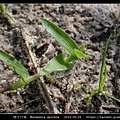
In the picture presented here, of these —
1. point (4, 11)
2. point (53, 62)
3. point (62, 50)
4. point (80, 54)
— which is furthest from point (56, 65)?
point (4, 11)

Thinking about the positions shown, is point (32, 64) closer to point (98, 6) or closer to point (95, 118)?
point (95, 118)

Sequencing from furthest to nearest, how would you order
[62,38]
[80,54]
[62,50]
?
1. [62,50]
2. [62,38]
3. [80,54]

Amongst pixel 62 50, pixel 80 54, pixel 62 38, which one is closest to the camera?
pixel 80 54

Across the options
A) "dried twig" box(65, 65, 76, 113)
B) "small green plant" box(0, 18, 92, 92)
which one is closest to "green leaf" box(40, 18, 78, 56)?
"small green plant" box(0, 18, 92, 92)

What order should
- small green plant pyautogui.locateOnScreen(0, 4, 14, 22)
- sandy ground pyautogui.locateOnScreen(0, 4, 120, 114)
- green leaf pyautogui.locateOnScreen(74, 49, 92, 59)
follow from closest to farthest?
green leaf pyautogui.locateOnScreen(74, 49, 92, 59)
sandy ground pyautogui.locateOnScreen(0, 4, 120, 114)
small green plant pyautogui.locateOnScreen(0, 4, 14, 22)

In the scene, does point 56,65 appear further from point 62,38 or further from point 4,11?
point 4,11

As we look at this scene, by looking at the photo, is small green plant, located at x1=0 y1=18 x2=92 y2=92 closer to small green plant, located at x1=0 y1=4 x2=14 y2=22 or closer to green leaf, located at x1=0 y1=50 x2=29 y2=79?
green leaf, located at x1=0 y1=50 x2=29 y2=79
